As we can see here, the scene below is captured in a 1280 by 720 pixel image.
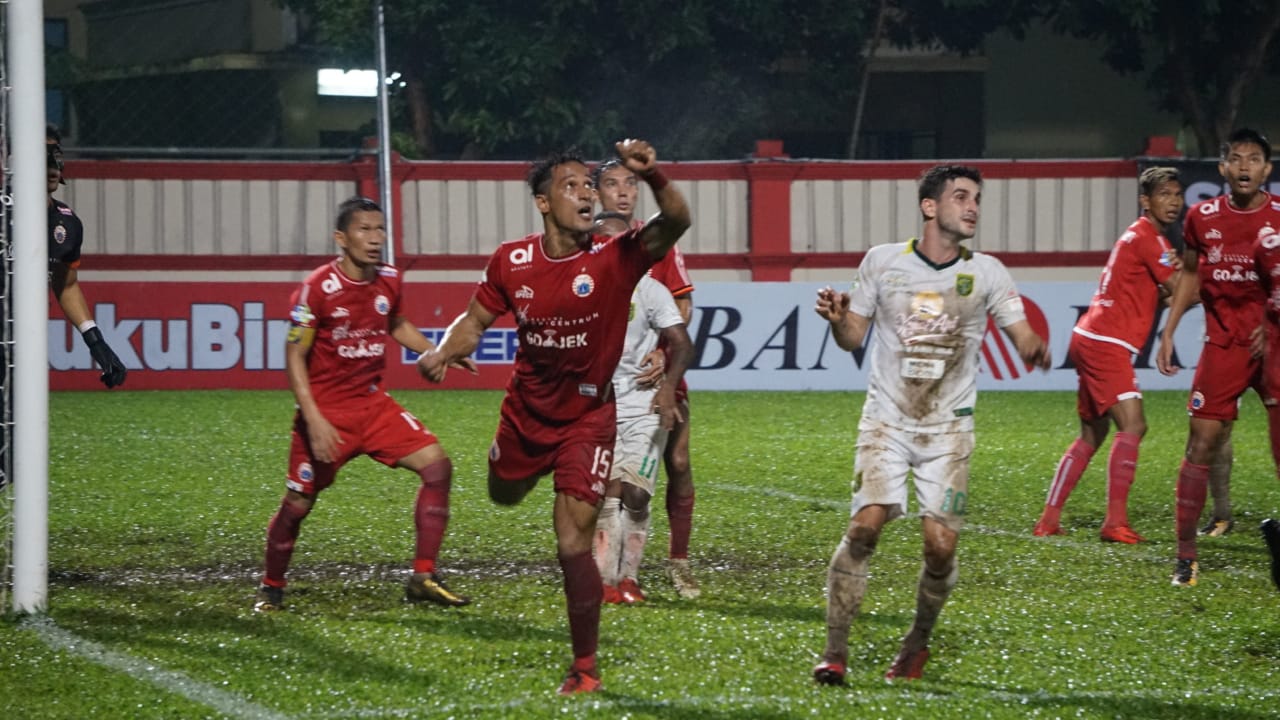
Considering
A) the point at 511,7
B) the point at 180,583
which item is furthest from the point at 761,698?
the point at 511,7

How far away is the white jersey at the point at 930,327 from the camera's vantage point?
5.61 metres

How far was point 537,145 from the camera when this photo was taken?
80.7 ft

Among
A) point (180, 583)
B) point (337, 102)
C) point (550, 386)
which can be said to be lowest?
point (180, 583)

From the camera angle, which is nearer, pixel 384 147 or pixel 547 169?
pixel 547 169

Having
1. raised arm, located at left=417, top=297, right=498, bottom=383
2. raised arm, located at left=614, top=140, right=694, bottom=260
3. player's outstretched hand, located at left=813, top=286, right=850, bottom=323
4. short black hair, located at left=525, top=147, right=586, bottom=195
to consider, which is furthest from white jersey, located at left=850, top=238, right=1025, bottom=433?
raised arm, located at left=417, top=297, right=498, bottom=383

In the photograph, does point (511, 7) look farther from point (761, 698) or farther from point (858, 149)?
point (761, 698)

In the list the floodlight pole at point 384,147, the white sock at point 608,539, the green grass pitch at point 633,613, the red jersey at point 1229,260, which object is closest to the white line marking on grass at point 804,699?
the green grass pitch at point 633,613

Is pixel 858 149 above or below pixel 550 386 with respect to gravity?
above

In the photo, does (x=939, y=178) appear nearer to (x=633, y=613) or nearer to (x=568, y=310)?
(x=568, y=310)

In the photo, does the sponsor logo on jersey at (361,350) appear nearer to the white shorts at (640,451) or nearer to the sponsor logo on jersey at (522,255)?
the white shorts at (640,451)

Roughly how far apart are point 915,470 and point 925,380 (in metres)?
0.32

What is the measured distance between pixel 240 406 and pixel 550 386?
38.2 ft

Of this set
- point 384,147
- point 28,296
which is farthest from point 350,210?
point 384,147

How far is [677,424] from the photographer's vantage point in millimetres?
7496
